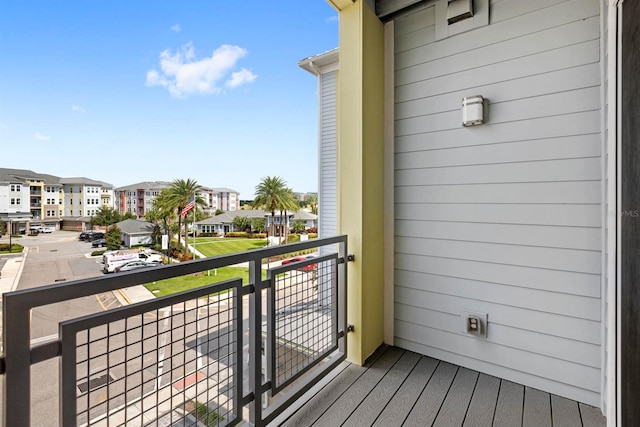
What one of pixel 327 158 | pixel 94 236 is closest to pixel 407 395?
pixel 94 236

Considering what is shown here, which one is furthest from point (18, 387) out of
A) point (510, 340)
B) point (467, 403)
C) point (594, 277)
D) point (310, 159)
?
point (310, 159)

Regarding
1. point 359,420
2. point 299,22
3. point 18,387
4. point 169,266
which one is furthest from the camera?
point 299,22

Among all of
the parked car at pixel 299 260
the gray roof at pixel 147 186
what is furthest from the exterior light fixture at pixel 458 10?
the gray roof at pixel 147 186

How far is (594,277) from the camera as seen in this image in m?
1.72

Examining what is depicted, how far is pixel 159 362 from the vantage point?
113 centimetres

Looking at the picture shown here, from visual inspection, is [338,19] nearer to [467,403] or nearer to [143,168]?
[143,168]

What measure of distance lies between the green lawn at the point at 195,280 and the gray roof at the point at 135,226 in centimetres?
115

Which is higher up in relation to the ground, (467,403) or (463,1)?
(463,1)

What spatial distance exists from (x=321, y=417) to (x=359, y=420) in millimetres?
197

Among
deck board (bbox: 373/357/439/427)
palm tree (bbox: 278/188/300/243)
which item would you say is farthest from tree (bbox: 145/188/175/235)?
deck board (bbox: 373/357/439/427)

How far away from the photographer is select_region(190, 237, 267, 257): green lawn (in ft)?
5.33

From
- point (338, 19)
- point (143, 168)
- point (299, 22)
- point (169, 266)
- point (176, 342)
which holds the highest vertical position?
point (299, 22)

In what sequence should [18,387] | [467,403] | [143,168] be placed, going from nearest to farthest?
[18,387] < [467,403] < [143,168]

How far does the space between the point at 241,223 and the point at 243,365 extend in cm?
134
